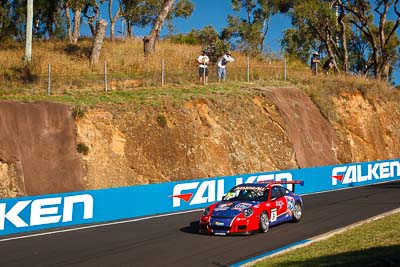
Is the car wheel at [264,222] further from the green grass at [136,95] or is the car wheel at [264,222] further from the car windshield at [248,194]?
the green grass at [136,95]

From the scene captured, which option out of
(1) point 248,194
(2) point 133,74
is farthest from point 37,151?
(2) point 133,74

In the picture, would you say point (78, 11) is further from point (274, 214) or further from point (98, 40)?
point (274, 214)

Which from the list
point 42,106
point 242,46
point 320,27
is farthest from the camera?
point 242,46

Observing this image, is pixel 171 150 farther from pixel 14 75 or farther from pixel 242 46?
pixel 242 46

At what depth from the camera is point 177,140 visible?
3105 centimetres

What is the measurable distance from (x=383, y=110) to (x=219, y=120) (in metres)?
18.8

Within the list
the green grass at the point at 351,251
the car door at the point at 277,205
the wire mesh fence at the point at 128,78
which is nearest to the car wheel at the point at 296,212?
the car door at the point at 277,205

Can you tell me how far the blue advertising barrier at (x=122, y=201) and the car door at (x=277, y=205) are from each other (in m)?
5.80

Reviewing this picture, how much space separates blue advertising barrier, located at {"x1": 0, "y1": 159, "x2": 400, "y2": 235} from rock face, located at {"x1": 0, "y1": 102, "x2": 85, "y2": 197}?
5520 millimetres

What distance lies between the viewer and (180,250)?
46.2ft

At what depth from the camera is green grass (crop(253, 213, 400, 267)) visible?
10328 millimetres

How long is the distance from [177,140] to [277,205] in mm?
14045

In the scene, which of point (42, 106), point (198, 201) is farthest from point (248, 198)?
point (42, 106)

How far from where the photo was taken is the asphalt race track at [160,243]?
13.0m
